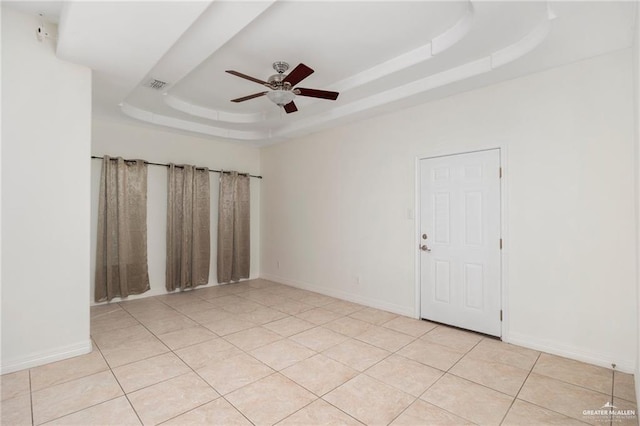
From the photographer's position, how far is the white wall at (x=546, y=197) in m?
2.58

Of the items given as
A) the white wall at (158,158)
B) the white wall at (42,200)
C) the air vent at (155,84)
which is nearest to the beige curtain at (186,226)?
the white wall at (158,158)

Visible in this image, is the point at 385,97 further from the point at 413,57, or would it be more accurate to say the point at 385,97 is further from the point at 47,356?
the point at 47,356

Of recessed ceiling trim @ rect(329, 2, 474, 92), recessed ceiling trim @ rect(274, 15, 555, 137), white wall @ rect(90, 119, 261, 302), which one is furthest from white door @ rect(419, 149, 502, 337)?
white wall @ rect(90, 119, 261, 302)

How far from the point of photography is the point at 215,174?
5711 millimetres

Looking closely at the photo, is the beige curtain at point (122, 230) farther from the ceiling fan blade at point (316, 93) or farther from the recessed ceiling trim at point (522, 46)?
the recessed ceiling trim at point (522, 46)

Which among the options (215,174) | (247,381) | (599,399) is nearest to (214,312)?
(247,381)

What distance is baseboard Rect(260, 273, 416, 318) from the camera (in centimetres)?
400

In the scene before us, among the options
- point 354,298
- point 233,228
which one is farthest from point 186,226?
point 354,298

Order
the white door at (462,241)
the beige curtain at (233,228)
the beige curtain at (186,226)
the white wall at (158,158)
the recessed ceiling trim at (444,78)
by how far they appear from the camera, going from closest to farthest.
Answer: the recessed ceiling trim at (444,78)
the white door at (462,241)
the white wall at (158,158)
the beige curtain at (186,226)
the beige curtain at (233,228)

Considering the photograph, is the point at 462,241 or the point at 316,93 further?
the point at 462,241

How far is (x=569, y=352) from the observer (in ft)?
9.09

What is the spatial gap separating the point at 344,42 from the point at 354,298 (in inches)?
133

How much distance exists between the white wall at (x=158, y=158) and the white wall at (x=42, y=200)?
1881 millimetres

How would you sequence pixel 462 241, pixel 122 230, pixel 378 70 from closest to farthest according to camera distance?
pixel 378 70, pixel 462 241, pixel 122 230
